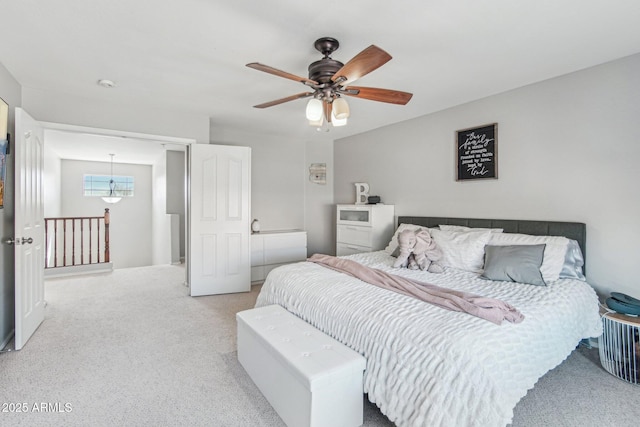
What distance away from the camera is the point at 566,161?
2.78m

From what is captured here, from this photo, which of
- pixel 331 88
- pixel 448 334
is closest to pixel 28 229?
pixel 331 88

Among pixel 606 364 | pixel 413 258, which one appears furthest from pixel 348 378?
pixel 606 364

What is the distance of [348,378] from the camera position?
1.64m

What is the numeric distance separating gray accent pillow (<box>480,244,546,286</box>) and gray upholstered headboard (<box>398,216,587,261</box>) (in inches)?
15.7

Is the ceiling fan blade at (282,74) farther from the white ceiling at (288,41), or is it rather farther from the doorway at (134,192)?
the doorway at (134,192)

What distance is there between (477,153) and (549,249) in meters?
1.32

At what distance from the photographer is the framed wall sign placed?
10.8ft

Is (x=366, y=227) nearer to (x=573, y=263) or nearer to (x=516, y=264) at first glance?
(x=516, y=264)

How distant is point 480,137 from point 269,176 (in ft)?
10.9

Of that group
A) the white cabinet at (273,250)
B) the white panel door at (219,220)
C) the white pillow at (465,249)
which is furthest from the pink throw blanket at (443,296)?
the white cabinet at (273,250)

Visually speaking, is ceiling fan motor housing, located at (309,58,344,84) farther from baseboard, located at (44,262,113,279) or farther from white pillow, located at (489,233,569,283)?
baseboard, located at (44,262,113,279)

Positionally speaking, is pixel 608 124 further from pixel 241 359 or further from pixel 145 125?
pixel 145 125

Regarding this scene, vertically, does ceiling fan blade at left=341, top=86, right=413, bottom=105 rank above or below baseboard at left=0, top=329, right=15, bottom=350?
above

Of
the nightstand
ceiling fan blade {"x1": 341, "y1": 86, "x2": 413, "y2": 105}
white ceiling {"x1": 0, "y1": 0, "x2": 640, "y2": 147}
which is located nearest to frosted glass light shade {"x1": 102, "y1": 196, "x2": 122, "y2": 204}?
white ceiling {"x1": 0, "y1": 0, "x2": 640, "y2": 147}
